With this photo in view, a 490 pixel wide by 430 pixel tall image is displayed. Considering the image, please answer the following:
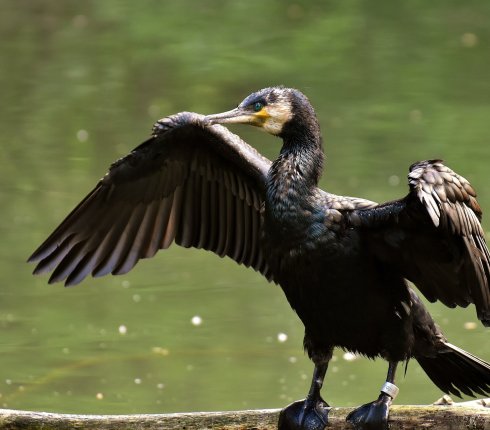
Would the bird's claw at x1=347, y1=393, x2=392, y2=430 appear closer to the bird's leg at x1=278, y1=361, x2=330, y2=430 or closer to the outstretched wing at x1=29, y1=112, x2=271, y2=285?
the bird's leg at x1=278, y1=361, x2=330, y2=430

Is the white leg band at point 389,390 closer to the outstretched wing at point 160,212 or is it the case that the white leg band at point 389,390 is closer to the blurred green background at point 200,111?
the outstretched wing at point 160,212

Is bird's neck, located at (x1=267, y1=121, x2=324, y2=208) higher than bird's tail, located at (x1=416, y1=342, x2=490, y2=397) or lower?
higher

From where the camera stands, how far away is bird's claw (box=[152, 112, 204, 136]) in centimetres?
584

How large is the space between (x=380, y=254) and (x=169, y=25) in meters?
9.25

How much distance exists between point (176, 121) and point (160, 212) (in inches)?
20.6

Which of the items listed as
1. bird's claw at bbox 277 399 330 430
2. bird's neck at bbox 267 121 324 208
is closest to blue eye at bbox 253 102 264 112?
bird's neck at bbox 267 121 324 208

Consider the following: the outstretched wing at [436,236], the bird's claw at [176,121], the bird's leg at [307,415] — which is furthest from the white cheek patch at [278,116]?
the bird's leg at [307,415]

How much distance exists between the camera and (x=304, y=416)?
5.16m

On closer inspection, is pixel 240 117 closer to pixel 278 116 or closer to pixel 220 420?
pixel 278 116

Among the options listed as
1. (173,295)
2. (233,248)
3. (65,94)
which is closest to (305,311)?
(233,248)

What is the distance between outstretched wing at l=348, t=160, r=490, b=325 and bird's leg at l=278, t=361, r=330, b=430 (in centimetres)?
60

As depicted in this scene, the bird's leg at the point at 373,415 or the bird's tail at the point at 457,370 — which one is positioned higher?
the bird's tail at the point at 457,370

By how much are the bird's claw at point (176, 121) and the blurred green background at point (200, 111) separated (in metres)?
1.73

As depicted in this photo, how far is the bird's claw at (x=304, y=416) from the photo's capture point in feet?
16.7
